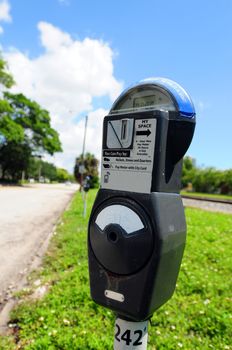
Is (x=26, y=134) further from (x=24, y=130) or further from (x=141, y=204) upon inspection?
(x=141, y=204)

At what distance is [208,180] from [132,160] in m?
52.1

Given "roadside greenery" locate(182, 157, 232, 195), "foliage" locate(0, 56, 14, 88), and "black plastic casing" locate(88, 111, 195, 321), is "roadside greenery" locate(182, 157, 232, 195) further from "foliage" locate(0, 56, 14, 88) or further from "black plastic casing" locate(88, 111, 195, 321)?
"black plastic casing" locate(88, 111, 195, 321)

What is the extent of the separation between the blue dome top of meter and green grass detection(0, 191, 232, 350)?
1.74m

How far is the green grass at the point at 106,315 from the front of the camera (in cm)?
223

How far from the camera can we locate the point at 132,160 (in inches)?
43.1

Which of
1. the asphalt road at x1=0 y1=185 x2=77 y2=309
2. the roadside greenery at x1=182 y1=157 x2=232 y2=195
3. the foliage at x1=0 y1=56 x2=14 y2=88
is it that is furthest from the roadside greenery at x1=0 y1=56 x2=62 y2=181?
the roadside greenery at x1=182 y1=157 x2=232 y2=195

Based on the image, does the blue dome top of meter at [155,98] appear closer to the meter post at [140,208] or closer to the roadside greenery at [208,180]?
the meter post at [140,208]

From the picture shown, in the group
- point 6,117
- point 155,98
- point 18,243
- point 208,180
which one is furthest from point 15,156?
point 155,98

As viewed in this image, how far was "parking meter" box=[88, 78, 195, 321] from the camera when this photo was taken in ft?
3.32

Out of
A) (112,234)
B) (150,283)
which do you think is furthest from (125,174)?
(150,283)

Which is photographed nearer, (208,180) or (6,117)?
(6,117)

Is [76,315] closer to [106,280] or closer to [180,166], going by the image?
[106,280]

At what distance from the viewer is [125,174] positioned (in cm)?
111

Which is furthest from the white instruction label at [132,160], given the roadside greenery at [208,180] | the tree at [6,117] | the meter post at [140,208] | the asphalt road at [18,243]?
the roadside greenery at [208,180]
